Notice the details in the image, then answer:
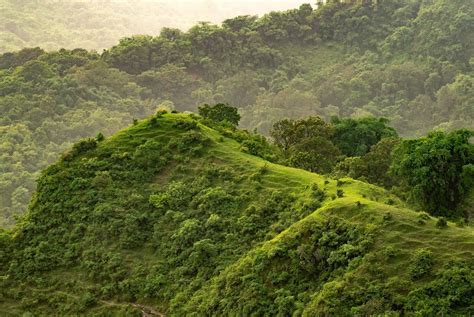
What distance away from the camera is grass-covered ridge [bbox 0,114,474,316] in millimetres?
18391

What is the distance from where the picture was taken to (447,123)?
78250 mm

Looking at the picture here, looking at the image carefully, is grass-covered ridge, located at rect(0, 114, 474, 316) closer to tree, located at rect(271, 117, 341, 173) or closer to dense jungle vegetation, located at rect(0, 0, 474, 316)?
dense jungle vegetation, located at rect(0, 0, 474, 316)

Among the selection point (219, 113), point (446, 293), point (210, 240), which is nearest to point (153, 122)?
point (210, 240)

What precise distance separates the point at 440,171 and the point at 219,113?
53.6 feet

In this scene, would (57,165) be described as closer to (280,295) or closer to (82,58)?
(280,295)

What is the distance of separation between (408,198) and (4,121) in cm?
5787

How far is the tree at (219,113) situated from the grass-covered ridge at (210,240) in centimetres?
525

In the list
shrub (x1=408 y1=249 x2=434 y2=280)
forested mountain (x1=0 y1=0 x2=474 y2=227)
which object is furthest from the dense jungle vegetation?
forested mountain (x1=0 y1=0 x2=474 y2=227)

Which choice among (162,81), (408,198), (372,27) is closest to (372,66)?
(372,27)

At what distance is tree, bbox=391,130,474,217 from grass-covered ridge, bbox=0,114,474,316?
116 cm

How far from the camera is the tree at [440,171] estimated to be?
2562cm

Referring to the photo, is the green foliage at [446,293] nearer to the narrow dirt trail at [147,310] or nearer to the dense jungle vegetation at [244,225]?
the dense jungle vegetation at [244,225]

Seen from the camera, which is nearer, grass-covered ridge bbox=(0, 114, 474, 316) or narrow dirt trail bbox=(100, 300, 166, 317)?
grass-covered ridge bbox=(0, 114, 474, 316)

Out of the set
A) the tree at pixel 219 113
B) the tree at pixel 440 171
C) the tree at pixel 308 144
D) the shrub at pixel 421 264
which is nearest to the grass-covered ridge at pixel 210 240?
the shrub at pixel 421 264
